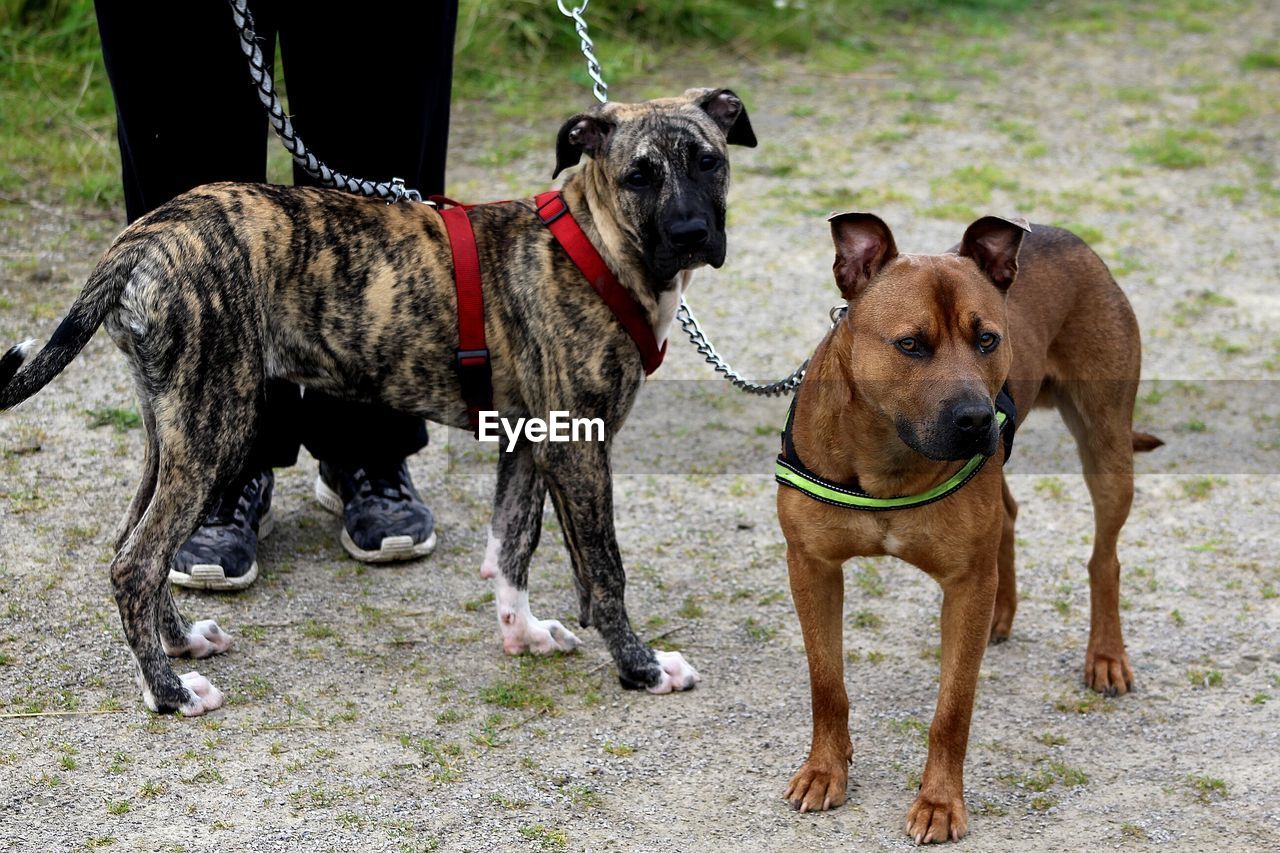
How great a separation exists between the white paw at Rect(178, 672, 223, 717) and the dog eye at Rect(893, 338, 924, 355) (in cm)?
202

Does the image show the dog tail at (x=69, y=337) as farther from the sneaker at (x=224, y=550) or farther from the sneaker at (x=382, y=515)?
the sneaker at (x=382, y=515)

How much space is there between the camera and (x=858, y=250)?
3.37m

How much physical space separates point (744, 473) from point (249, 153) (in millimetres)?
2131

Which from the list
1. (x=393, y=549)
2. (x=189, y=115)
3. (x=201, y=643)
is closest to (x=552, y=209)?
(x=189, y=115)

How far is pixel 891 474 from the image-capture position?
3389mm

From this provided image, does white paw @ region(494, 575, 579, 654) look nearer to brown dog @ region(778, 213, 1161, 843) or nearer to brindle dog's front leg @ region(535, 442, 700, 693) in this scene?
brindle dog's front leg @ region(535, 442, 700, 693)

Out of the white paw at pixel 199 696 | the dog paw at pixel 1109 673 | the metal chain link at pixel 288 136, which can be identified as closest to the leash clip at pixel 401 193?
the metal chain link at pixel 288 136

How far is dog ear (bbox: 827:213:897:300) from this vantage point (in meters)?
3.34

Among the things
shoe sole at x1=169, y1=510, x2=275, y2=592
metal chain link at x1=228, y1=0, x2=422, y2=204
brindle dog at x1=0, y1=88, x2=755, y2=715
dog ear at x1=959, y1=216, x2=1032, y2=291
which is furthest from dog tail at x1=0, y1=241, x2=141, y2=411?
dog ear at x1=959, y1=216, x2=1032, y2=291

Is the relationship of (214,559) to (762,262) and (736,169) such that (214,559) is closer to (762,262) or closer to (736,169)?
(762,262)

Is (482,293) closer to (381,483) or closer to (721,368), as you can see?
(721,368)

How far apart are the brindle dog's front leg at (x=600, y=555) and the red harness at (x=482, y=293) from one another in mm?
272

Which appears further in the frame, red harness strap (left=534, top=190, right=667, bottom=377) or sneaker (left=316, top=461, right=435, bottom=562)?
sneaker (left=316, top=461, right=435, bottom=562)

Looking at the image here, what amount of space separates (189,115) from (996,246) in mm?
2279
